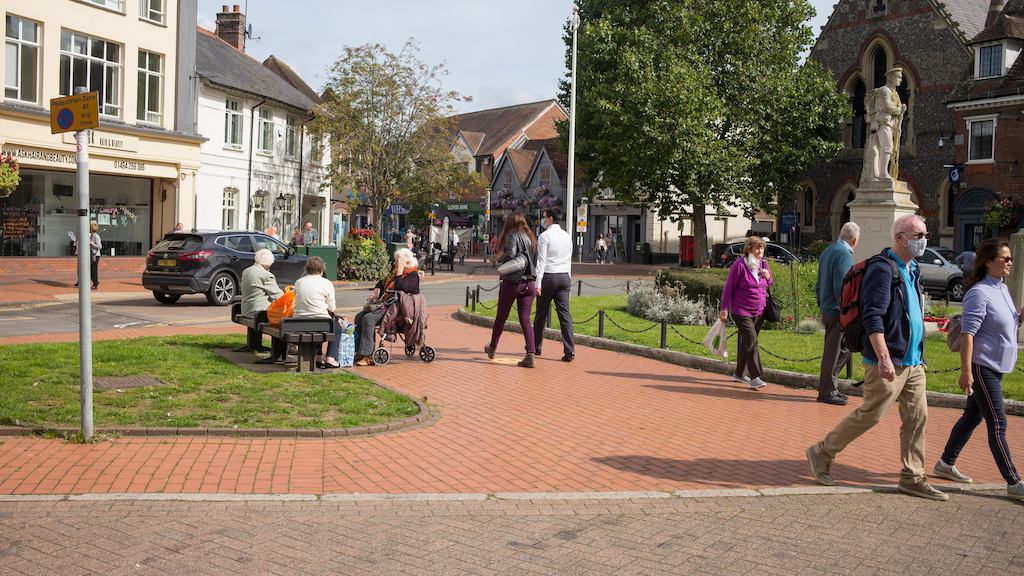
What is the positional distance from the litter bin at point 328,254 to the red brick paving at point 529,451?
1597 cm

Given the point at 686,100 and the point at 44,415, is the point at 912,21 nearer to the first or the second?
the point at 686,100

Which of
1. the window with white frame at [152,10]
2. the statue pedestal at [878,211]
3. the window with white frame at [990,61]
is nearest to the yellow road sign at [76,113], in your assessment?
the statue pedestal at [878,211]

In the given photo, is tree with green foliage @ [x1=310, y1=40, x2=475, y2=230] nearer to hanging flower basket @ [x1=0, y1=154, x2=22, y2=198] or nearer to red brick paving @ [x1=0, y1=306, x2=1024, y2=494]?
hanging flower basket @ [x1=0, y1=154, x2=22, y2=198]

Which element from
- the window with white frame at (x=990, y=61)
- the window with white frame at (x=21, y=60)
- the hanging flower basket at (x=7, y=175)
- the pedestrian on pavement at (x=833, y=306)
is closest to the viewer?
the pedestrian on pavement at (x=833, y=306)

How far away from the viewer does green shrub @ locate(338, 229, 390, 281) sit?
2786cm

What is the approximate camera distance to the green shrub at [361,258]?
27859 mm

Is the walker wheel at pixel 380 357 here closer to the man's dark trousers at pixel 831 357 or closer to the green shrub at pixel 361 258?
the man's dark trousers at pixel 831 357

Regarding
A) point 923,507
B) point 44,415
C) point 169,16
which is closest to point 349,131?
point 169,16

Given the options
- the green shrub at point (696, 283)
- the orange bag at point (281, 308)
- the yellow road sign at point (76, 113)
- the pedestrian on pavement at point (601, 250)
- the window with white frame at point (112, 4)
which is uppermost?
the window with white frame at point (112, 4)

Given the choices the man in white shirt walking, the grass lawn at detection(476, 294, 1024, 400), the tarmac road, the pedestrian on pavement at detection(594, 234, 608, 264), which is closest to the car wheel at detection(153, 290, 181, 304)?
the tarmac road

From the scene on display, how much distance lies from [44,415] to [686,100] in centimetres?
3110

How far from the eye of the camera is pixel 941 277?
2716cm

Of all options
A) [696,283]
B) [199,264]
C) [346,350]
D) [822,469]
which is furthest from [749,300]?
[199,264]

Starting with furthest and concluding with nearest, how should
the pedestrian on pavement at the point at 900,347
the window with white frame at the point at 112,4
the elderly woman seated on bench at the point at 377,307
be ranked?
the window with white frame at the point at 112,4
the elderly woman seated on bench at the point at 377,307
the pedestrian on pavement at the point at 900,347
